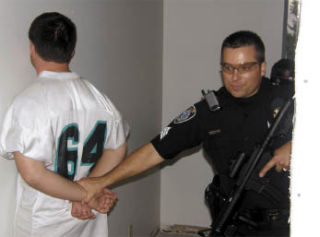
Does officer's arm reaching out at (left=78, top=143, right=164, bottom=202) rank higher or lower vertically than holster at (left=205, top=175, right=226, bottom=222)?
higher

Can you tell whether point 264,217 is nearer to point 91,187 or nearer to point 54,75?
point 91,187

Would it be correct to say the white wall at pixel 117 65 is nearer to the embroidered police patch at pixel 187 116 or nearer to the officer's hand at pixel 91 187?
the officer's hand at pixel 91 187

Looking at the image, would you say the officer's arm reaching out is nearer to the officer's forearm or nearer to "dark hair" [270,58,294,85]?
the officer's forearm

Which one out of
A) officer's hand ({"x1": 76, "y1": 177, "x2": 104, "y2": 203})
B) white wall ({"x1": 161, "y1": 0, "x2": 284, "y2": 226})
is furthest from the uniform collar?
white wall ({"x1": 161, "y1": 0, "x2": 284, "y2": 226})

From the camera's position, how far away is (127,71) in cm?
230

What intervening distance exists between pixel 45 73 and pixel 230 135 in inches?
35.3

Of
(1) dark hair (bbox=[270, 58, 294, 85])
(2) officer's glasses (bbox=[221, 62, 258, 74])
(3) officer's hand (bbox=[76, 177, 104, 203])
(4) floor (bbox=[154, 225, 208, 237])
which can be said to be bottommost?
(4) floor (bbox=[154, 225, 208, 237])

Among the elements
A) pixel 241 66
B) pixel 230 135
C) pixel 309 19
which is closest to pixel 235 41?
pixel 241 66

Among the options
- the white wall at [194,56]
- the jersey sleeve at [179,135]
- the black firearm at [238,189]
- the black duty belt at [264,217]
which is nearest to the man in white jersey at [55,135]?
the jersey sleeve at [179,135]

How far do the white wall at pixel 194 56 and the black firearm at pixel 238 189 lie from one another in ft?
4.89

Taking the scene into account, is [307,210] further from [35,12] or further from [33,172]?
[35,12]

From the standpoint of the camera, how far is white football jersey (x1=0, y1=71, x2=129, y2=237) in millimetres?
1180

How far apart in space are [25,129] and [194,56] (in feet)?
6.74

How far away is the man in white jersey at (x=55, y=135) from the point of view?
1.19 metres
